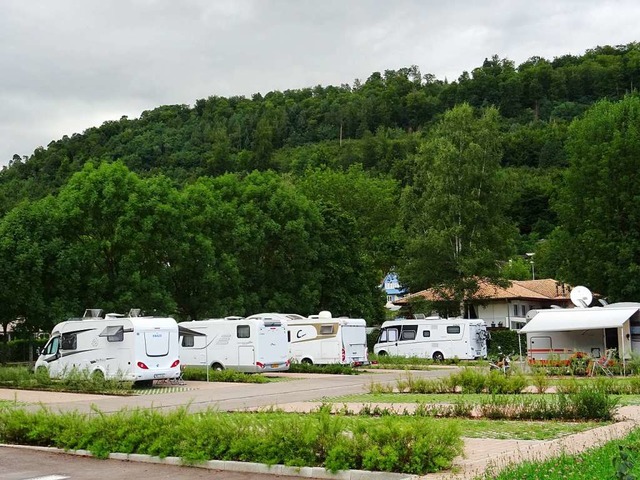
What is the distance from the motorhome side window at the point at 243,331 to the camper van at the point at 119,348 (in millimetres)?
3735

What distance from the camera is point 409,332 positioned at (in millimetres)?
41906

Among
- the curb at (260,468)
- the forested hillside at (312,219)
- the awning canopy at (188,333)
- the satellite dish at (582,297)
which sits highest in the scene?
the forested hillside at (312,219)

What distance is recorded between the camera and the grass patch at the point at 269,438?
918 centimetres

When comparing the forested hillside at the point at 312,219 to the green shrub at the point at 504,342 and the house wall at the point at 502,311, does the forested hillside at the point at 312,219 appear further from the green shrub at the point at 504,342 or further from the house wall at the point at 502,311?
the house wall at the point at 502,311

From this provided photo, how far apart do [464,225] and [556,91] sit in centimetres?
6191

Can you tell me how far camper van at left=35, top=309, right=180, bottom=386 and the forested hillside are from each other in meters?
4.60

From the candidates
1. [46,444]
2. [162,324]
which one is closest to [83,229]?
[162,324]

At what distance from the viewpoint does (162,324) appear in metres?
26.6

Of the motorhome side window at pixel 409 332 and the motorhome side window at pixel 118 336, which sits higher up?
the motorhome side window at pixel 118 336

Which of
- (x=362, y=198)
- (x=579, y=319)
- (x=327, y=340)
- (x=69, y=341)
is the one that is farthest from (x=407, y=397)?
(x=362, y=198)

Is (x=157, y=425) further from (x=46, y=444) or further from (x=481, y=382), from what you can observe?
(x=481, y=382)

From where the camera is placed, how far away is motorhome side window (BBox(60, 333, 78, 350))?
27203mm

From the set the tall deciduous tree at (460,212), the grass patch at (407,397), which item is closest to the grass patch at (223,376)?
the grass patch at (407,397)

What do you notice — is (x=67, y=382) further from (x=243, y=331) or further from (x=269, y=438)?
(x=269, y=438)
